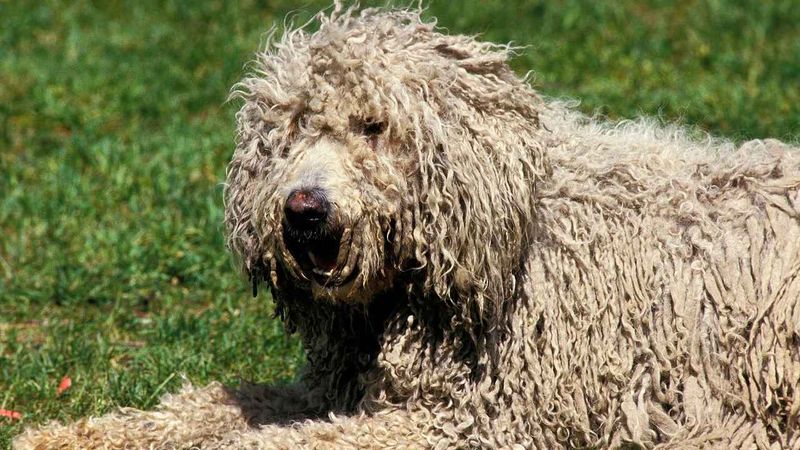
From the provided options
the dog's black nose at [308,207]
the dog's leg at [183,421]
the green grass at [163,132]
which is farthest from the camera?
the green grass at [163,132]

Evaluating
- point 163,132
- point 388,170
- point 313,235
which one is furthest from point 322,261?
point 163,132

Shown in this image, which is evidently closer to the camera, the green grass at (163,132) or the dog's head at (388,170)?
the dog's head at (388,170)

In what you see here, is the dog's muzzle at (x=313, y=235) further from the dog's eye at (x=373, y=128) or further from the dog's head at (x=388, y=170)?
the dog's eye at (x=373, y=128)

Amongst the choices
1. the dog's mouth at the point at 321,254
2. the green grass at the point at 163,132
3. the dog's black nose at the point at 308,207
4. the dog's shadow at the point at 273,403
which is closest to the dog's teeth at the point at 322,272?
the dog's mouth at the point at 321,254

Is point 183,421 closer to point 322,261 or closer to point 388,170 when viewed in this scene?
point 322,261

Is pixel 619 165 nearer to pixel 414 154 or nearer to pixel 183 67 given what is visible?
pixel 414 154

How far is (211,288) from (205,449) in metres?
2.07

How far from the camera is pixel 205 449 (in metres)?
5.14

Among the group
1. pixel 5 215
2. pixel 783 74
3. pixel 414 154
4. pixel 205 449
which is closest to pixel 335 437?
pixel 205 449

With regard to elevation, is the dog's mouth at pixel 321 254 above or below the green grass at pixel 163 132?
above

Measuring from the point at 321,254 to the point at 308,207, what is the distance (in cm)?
22

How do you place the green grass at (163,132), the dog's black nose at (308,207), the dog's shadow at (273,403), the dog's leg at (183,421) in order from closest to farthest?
the dog's black nose at (308,207) → the dog's leg at (183,421) → the dog's shadow at (273,403) → the green grass at (163,132)

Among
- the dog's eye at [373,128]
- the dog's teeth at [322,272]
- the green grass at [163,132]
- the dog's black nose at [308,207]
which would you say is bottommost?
the green grass at [163,132]

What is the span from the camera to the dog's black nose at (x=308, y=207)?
446 cm
